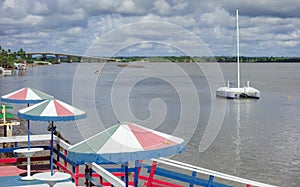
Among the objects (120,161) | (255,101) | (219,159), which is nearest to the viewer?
(120,161)

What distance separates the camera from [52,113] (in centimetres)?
949

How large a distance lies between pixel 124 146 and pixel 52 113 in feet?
13.5

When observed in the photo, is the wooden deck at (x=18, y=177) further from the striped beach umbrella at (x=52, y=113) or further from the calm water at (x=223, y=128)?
the calm water at (x=223, y=128)

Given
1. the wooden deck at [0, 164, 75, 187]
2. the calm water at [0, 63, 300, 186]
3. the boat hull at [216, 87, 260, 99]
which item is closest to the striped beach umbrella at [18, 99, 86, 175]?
the wooden deck at [0, 164, 75, 187]

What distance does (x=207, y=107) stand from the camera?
53.6 metres

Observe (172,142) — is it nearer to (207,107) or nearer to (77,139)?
(77,139)

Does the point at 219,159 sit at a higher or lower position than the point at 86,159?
lower

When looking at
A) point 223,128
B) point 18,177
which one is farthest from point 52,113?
point 223,128

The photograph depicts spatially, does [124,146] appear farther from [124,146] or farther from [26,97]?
[26,97]

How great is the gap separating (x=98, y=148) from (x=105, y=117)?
3515 centimetres

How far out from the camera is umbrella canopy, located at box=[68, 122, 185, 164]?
5672mm

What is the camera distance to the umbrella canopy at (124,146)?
5672 millimetres

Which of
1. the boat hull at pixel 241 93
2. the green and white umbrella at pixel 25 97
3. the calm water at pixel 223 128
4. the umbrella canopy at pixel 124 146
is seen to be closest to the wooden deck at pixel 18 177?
the green and white umbrella at pixel 25 97

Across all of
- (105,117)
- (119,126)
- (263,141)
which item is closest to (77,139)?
(105,117)
